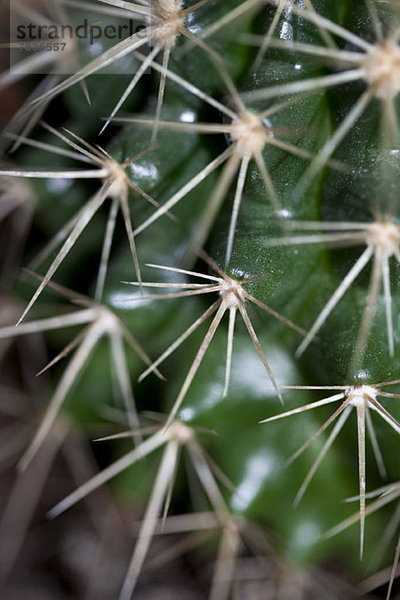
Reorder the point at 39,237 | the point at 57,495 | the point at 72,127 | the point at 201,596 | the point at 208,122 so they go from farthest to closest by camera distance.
Result: the point at 57,495 < the point at 201,596 < the point at 39,237 < the point at 72,127 < the point at 208,122

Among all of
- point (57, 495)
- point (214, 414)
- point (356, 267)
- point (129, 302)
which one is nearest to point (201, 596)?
point (57, 495)

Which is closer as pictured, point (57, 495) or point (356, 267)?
point (356, 267)

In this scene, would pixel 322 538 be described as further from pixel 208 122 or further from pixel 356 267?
pixel 208 122

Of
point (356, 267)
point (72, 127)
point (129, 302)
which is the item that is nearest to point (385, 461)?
point (356, 267)

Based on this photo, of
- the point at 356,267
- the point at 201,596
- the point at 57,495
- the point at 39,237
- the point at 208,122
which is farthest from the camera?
the point at 57,495

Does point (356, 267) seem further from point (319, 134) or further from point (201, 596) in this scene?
point (201, 596)

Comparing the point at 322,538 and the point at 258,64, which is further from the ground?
the point at 258,64

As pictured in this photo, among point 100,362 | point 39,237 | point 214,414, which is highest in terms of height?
point 39,237
